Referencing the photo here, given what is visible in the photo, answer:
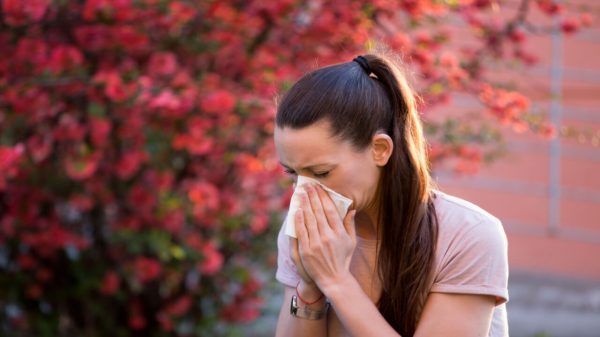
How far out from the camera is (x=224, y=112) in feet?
13.7

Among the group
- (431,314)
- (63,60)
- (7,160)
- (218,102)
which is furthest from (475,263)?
(63,60)

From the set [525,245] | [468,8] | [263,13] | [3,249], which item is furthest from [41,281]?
[525,245]

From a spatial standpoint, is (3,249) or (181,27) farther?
(3,249)

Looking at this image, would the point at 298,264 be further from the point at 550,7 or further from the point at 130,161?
the point at 550,7

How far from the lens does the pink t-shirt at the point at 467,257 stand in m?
2.49

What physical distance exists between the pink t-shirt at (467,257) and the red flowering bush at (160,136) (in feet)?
4.67

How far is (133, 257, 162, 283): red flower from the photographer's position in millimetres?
4848

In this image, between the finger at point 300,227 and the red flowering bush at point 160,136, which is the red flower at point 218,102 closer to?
the red flowering bush at point 160,136

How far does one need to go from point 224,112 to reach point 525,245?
389 cm

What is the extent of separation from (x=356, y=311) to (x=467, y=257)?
0.29 metres

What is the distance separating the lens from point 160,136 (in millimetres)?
4383

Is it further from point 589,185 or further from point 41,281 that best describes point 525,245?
point 41,281

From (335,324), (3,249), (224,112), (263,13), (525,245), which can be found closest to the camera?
(335,324)

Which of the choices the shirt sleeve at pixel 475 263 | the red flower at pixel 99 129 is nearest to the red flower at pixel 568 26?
the red flower at pixel 99 129
